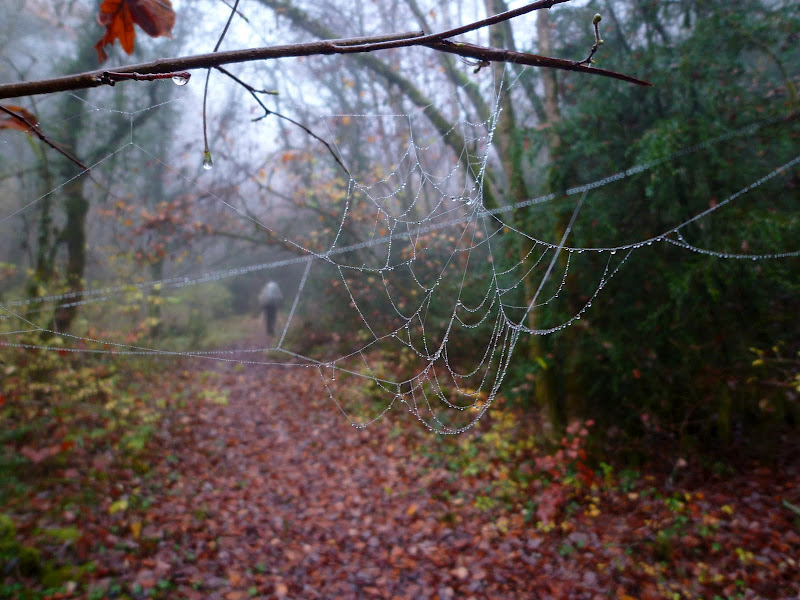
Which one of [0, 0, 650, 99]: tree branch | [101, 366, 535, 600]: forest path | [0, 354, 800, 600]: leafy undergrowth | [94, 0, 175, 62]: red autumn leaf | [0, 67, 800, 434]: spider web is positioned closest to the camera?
[0, 0, 650, 99]: tree branch

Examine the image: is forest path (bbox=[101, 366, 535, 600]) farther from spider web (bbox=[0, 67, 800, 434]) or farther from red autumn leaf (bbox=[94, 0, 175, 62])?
red autumn leaf (bbox=[94, 0, 175, 62])

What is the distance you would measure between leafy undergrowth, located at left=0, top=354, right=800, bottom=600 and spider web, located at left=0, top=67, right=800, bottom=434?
97 centimetres

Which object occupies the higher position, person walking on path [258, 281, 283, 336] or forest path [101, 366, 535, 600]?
person walking on path [258, 281, 283, 336]

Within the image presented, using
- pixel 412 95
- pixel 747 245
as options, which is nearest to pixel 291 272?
pixel 412 95

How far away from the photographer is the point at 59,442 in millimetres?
4746

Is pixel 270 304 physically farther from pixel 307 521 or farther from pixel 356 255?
pixel 307 521

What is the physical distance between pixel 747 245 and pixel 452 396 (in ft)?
13.6

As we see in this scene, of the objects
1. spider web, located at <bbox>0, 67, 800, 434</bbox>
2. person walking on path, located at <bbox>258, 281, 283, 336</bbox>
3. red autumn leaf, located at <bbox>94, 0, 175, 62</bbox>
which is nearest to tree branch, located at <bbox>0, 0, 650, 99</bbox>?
red autumn leaf, located at <bbox>94, 0, 175, 62</bbox>

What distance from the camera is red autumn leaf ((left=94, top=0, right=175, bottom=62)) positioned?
1575 millimetres

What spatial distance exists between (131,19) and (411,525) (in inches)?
175

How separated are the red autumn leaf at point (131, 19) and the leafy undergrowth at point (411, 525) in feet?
11.6

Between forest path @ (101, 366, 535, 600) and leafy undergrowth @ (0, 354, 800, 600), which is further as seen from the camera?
forest path @ (101, 366, 535, 600)

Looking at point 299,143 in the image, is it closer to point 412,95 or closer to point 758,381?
point 412,95

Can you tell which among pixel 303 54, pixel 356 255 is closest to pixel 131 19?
pixel 303 54
